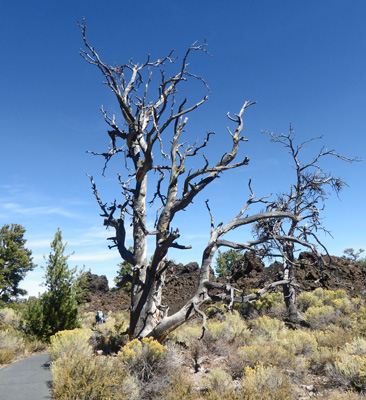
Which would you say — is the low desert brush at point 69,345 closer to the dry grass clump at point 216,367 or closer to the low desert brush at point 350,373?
the dry grass clump at point 216,367

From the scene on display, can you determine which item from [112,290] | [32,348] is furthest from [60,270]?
[112,290]

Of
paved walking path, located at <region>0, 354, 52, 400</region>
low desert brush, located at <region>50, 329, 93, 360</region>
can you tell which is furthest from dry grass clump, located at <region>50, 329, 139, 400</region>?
low desert brush, located at <region>50, 329, 93, 360</region>

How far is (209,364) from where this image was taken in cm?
875

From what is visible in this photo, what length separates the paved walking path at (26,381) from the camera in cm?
598

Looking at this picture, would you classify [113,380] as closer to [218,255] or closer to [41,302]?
[41,302]

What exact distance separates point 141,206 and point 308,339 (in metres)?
6.84

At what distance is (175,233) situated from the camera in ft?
27.2

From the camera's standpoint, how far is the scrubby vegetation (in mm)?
5859

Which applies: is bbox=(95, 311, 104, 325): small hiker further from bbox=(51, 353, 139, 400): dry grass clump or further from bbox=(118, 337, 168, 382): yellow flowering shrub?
bbox=(51, 353, 139, 400): dry grass clump

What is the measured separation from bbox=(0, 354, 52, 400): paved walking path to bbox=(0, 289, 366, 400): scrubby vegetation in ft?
1.47

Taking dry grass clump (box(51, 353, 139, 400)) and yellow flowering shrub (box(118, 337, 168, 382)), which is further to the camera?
yellow flowering shrub (box(118, 337, 168, 382))

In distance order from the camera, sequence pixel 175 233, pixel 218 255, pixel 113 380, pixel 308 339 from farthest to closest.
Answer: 1. pixel 218 255
2. pixel 308 339
3. pixel 175 233
4. pixel 113 380

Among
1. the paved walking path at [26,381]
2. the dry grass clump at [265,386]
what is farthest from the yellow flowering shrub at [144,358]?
the dry grass clump at [265,386]

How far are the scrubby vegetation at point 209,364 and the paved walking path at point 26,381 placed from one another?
447 mm
